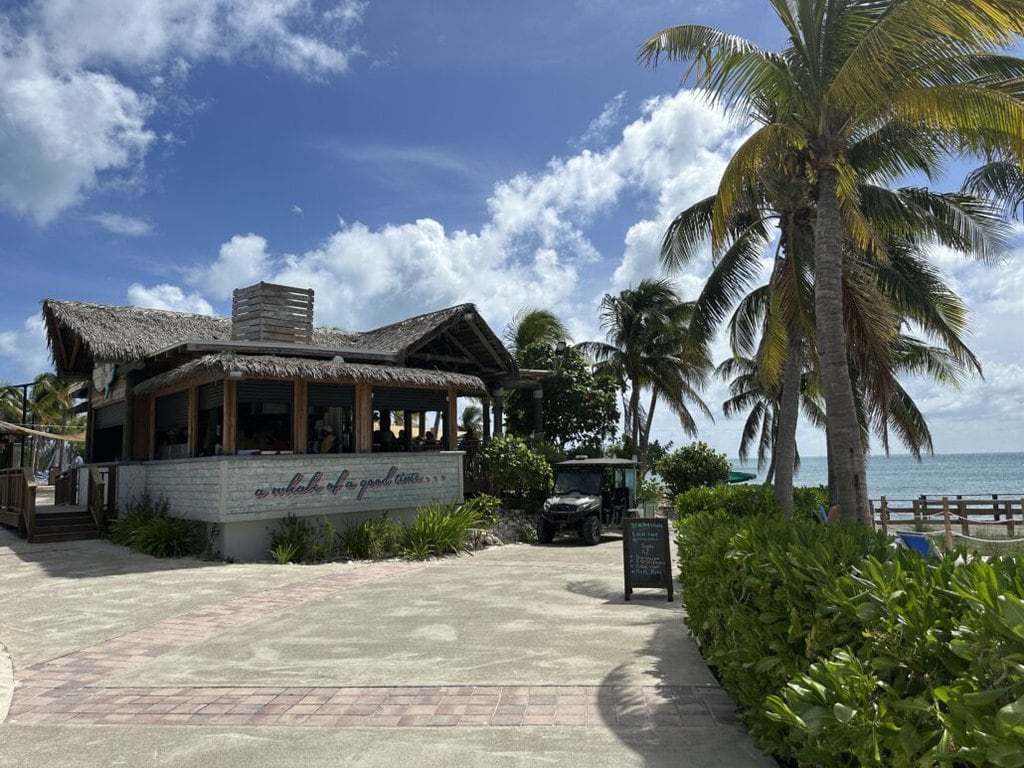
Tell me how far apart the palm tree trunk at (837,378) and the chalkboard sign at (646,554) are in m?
2.32

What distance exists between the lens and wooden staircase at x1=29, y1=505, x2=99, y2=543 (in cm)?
1494

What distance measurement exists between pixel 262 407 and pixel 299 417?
3193mm

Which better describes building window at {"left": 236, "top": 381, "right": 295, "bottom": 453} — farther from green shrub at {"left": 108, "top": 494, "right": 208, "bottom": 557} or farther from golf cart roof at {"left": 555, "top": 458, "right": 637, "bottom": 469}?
golf cart roof at {"left": 555, "top": 458, "right": 637, "bottom": 469}

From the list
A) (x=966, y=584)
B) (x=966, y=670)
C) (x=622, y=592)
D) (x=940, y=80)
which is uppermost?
(x=940, y=80)

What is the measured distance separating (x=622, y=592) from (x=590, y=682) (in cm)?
428

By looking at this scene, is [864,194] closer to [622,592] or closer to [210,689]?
[622,592]

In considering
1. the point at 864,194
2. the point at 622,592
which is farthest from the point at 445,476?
the point at 864,194

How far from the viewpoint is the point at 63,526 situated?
15.3m

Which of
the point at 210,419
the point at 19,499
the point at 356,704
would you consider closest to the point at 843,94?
the point at 356,704

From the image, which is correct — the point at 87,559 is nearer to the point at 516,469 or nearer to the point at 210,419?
the point at 210,419

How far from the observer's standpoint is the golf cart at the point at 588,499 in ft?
52.0

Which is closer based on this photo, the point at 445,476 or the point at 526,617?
the point at 526,617

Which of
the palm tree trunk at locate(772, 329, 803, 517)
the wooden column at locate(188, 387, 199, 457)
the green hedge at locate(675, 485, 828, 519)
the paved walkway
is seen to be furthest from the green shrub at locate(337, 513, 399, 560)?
the palm tree trunk at locate(772, 329, 803, 517)

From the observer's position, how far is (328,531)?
13422 millimetres
